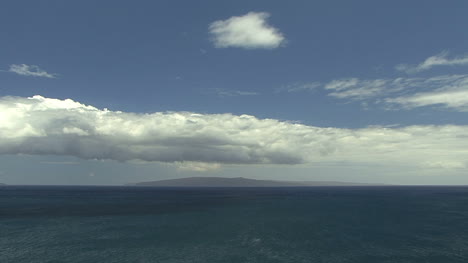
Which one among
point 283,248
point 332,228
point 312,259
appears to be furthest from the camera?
point 332,228

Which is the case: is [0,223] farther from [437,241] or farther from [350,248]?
[437,241]

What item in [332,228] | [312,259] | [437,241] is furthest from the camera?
[332,228]

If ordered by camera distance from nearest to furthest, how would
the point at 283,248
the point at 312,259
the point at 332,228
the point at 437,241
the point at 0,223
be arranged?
the point at 312,259 < the point at 283,248 < the point at 437,241 < the point at 332,228 < the point at 0,223

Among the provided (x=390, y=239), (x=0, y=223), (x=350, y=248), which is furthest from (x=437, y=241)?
(x=0, y=223)

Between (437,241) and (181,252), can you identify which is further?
(437,241)

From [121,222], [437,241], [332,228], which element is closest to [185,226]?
[121,222]

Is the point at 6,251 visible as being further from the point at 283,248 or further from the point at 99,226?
the point at 283,248

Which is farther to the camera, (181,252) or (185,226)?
(185,226)
